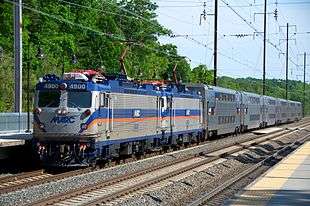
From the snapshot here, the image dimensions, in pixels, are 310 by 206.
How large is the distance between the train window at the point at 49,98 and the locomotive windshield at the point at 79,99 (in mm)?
455

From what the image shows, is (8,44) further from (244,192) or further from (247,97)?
(244,192)

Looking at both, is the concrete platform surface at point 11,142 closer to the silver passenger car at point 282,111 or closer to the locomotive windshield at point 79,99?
the locomotive windshield at point 79,99

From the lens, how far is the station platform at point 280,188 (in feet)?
43.9

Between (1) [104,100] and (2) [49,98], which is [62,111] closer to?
(2) [49,98]

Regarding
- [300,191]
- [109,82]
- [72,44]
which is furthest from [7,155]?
[72,44]

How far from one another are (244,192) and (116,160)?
10.5m

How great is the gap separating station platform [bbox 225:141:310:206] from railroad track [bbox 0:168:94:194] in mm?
6220

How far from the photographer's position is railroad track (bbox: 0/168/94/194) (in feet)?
55.2

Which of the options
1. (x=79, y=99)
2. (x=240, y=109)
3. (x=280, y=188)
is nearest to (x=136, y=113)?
(x=79, y=99)

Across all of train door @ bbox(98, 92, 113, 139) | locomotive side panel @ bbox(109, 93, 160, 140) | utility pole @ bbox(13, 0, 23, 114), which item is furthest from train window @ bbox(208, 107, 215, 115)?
train door @ bbox(98, 92, 113, 139)

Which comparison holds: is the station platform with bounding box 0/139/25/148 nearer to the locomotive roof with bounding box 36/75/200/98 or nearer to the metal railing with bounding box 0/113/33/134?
the locomotive roof with bounding box 36/75/200/98

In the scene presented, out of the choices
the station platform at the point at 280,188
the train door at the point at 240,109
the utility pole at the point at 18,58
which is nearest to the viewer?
the station platform at the point at 280,188

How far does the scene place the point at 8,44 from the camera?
52.0 metres

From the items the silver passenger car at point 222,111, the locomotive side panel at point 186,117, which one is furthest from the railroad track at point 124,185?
the silver passenger car at point 222,111
